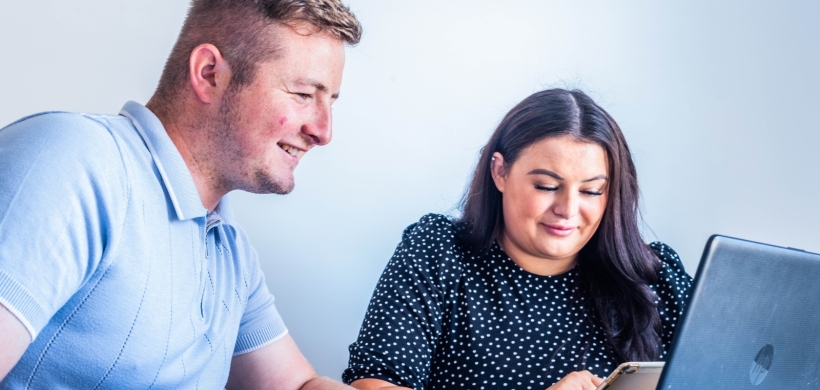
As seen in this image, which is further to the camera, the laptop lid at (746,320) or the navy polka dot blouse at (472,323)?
the navy polka dot blouse at (472,323)

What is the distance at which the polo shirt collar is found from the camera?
3.31 ft

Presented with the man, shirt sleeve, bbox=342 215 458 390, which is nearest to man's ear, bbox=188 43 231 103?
the man

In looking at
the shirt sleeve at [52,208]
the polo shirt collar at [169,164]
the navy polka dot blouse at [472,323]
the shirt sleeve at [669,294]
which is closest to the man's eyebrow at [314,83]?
the polo shirt collar at [169,164]

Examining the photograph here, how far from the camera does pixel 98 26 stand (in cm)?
155

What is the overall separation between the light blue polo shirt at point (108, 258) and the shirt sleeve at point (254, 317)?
124 mm

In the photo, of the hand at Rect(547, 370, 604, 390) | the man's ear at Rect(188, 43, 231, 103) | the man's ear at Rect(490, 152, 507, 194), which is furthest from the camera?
the man's ear at Rect(490, 152, 507, 194)

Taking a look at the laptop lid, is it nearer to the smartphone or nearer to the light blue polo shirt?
the smartphone

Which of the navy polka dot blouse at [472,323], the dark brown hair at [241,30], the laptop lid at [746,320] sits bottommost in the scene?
the navy polka dot blouse at [472,323]

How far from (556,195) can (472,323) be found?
12.5 inches

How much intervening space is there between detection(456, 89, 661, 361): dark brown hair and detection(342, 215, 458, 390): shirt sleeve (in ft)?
0.37

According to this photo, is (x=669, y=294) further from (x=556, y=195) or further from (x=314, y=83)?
(x=314, y=83)

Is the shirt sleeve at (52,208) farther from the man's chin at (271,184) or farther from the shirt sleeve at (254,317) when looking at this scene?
the shirt sleeve at (254,317)

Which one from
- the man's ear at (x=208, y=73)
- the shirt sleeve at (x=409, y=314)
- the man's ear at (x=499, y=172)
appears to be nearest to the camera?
the man's ear at (x=208, y=73)

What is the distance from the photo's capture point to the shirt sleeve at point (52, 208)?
76cm
